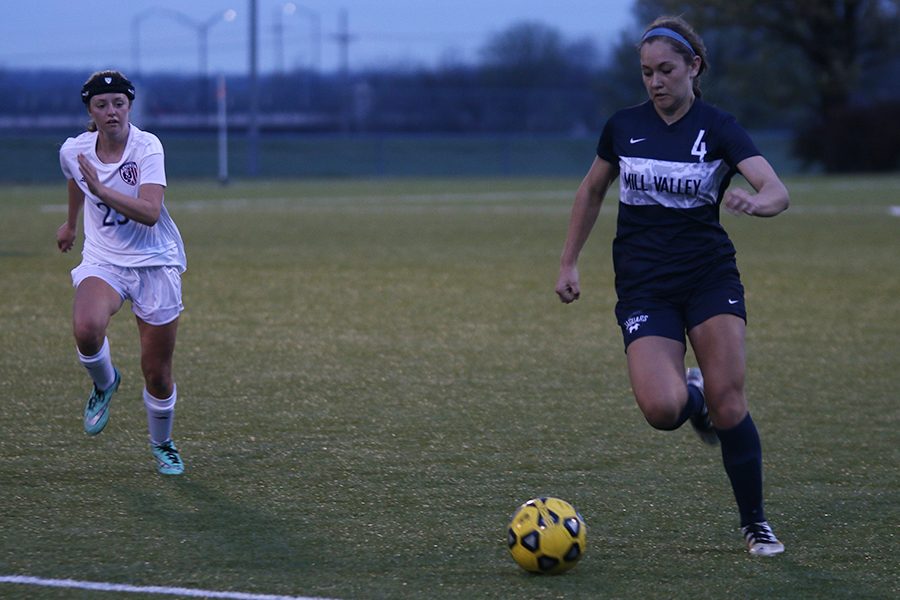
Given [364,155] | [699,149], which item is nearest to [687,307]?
[699,149]

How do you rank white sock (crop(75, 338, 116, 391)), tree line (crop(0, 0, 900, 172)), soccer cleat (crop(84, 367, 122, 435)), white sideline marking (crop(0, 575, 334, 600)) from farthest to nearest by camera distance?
1. tree line (crop(0, 0, 900, 172))
2. soccer cleat (crop(84, 367, 122, 435))
3. white sock (crop(75, 338, 116, 391))
4. white sideline marking (crop(0, 575, 334, 600))

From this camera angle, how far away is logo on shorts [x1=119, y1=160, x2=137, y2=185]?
631cm

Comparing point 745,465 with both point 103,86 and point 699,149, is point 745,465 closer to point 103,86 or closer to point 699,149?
point 699,149

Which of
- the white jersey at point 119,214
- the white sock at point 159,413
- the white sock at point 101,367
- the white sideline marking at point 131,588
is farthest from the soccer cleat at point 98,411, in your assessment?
the white sideline marking at point 131,588

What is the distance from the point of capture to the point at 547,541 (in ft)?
16.0

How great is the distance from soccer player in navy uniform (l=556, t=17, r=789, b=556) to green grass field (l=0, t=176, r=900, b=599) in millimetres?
529

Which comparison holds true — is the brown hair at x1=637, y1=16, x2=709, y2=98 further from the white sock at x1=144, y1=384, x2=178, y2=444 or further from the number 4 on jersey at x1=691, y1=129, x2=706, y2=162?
the white sock at x1=144, y1=384, x2=178, y2=444

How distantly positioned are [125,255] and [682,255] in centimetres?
269

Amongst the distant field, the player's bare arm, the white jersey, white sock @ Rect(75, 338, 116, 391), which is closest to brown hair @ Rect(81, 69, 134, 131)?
the white jersey

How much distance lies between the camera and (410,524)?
5590mm

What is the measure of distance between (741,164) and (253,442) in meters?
3.28

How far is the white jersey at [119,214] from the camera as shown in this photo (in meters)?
6.30

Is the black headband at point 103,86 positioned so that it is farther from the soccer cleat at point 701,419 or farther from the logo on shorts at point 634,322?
the soccer cleat at point 701,419

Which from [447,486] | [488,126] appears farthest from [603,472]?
[488,126]
